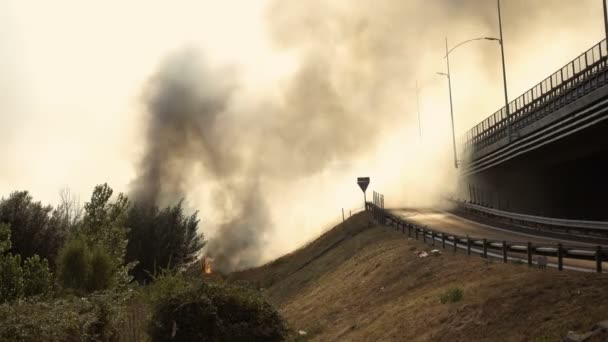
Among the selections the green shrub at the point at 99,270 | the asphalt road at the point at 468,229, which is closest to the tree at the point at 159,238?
the asphalt road at the point at 468,229

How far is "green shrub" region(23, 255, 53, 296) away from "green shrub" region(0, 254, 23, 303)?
2.34 ft

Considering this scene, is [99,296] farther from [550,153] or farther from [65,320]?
[550,153]

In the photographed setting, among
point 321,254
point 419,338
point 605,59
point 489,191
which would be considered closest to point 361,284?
point 419,338

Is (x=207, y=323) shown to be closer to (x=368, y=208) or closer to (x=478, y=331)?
(x=478, y=331)

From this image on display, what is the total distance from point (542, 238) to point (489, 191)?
3379cm

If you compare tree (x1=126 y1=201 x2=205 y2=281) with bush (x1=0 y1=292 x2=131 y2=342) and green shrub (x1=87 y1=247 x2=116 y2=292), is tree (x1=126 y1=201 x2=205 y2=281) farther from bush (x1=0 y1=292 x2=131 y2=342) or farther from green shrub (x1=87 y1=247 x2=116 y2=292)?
bush (x1=0 y1=292 x2=131 y2=342)

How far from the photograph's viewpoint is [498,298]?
17.0 metres

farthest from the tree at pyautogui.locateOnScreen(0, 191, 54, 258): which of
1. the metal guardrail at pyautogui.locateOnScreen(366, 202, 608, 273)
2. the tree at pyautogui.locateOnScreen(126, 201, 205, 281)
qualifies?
the metal guardrail at pyautogui.locateOnScreen(366, 202, 608, 273)

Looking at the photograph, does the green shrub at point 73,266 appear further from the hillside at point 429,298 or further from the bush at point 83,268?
the hillside at point 429,298

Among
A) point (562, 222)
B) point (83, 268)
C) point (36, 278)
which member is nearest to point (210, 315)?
point (83, 268)

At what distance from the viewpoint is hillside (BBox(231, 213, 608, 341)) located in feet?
48.9

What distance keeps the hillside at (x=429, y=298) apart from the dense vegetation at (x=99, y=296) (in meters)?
4.43

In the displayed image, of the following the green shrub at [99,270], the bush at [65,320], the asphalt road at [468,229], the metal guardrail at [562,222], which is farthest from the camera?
the metal guardrail at [562,222]

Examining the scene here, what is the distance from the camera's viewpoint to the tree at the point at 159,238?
52.6 meters
